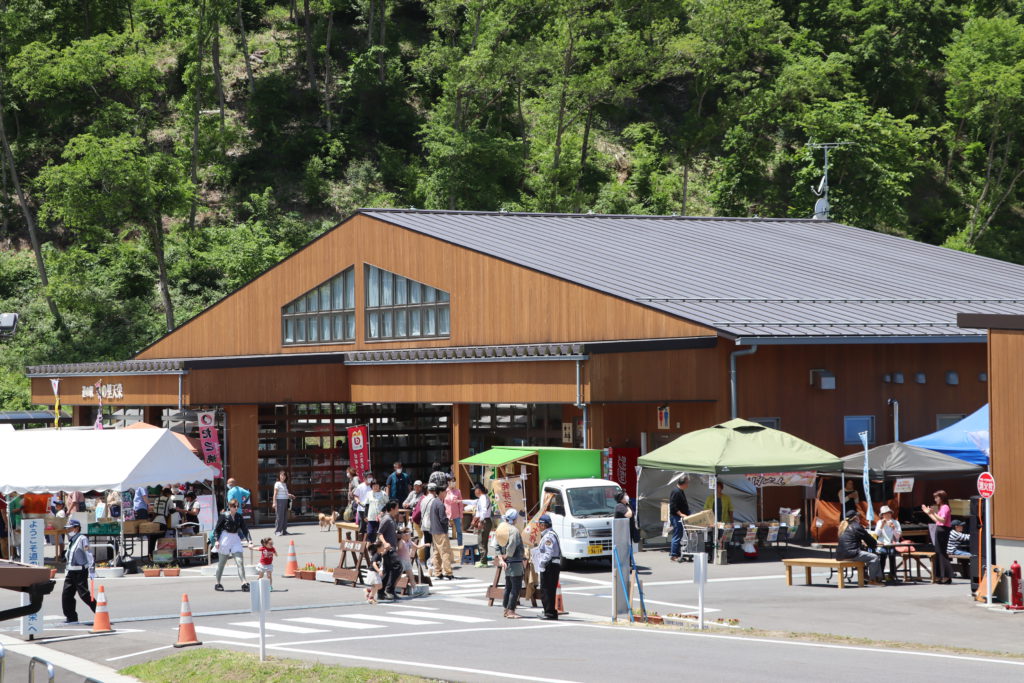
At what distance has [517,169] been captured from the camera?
230 ft

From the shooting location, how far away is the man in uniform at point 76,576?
69.9 ft

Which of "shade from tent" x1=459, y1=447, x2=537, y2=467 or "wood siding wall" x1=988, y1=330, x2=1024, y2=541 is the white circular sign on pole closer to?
"wood siding wall" x1=988, y1=330, x2=1024, y2=541

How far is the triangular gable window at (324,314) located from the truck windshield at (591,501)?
1589 centimetres

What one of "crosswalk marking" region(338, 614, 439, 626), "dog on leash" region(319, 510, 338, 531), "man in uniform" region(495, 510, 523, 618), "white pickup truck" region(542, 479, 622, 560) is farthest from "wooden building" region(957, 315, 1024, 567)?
"dog on leash" region(319, 510, 338, 531)

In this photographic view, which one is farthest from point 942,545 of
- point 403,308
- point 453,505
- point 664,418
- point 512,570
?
point 403,308

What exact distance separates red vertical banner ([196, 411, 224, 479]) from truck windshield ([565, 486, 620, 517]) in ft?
43.5

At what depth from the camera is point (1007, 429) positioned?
21.5 meters

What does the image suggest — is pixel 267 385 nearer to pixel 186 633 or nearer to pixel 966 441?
pixel 966 441

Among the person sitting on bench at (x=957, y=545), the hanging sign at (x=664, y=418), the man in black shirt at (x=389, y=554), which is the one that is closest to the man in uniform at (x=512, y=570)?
the man in black shirt at (x=389, y=554)

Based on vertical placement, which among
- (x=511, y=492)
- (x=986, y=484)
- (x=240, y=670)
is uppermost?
(x=986, y=484)

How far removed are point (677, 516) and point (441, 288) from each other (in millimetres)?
12924

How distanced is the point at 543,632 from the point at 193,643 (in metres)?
4.85

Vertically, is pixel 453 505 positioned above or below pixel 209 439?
below

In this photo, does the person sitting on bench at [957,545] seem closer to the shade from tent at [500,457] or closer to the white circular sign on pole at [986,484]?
the white circular sign on pole at [986,484]
